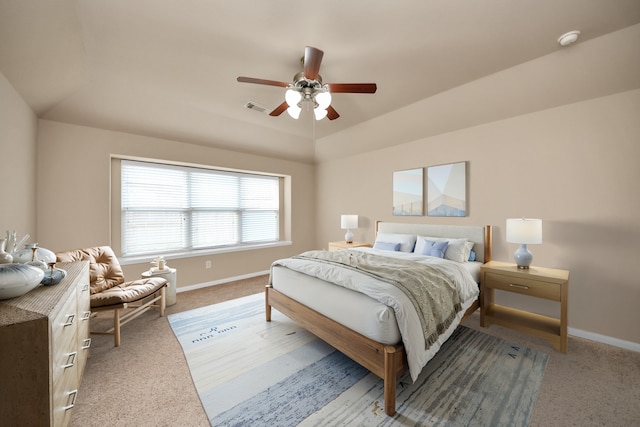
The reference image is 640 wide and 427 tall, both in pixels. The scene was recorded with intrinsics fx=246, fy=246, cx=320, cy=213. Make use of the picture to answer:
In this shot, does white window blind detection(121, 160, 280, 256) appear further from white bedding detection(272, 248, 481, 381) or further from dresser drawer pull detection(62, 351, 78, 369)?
dresser drawer pull detection(62, 351, 78, 369)

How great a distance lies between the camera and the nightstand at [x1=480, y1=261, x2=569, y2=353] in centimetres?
229

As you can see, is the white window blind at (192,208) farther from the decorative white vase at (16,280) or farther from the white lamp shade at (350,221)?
the decorative white vase at (16,280)

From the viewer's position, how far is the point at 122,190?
3.61 meters

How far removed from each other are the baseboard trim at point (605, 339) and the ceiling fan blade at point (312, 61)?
12.0 feet

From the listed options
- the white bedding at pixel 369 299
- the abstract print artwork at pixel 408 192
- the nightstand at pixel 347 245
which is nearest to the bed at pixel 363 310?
the white bedding at pixel 369 299

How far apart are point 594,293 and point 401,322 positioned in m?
2.40

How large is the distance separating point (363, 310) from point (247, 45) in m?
2.42

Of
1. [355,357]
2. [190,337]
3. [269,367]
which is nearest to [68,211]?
[190,337]

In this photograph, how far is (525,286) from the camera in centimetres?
248

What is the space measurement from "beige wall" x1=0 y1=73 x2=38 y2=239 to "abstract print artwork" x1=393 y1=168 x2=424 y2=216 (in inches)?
175

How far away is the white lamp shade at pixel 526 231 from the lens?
2.48m

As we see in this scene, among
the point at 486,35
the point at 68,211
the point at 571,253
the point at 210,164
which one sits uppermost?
the point at 486,35

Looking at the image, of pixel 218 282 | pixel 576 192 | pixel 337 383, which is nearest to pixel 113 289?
pixel 218 282

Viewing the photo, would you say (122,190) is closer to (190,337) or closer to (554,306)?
(190,337)
